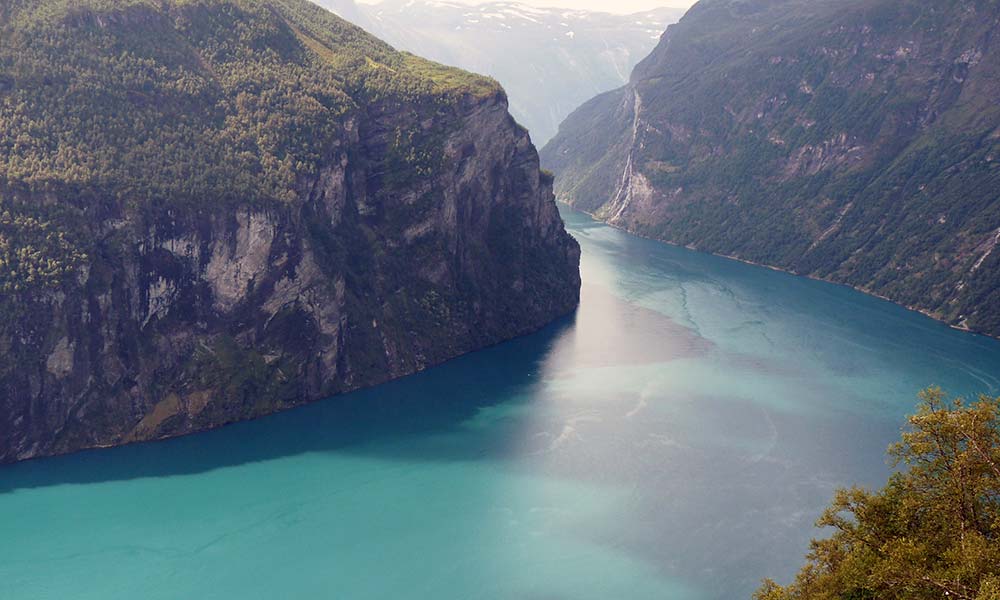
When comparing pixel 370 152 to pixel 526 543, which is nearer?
pixel 526 543

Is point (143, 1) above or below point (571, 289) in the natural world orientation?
above

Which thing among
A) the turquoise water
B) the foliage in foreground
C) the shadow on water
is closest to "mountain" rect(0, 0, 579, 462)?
the shadow on water

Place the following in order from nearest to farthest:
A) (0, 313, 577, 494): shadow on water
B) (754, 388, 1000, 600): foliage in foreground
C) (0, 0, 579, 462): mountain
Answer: (754, 388, 1000, 600): foliage in foreground → (0, 313, 577, 494): shadow on water → (0, 0, 579, 462): mountain

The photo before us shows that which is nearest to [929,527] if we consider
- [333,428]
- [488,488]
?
[488,488]

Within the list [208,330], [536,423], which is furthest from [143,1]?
[536,423]

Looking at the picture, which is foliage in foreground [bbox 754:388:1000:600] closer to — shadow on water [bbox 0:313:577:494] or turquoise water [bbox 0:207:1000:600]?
turquoise water [bbox 0:207:1000:600]

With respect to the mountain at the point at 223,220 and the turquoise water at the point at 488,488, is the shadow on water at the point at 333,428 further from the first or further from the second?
the mountain at the point at 223,220

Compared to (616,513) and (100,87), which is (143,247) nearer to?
(100,87)
